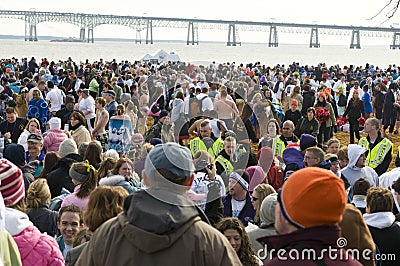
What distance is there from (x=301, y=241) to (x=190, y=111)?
2627 mm

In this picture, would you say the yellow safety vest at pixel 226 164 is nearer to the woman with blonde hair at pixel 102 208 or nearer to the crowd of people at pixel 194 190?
the crowd of people at pixel 194 190

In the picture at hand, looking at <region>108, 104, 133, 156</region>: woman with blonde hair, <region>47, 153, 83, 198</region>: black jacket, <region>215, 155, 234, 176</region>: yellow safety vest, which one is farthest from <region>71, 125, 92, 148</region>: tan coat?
<region>215, 155, 234, 176</region>: yellow safety vest

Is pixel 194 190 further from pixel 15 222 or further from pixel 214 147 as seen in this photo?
pixel 214 147

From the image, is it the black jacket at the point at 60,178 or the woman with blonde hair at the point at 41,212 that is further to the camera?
the black jacket at the point at 60,178

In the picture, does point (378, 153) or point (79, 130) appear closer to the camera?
point (378, 153)

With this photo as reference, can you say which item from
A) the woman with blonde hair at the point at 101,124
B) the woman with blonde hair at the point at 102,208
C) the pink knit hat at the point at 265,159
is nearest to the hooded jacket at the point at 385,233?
the woman with blonde hair at the point at 102,208

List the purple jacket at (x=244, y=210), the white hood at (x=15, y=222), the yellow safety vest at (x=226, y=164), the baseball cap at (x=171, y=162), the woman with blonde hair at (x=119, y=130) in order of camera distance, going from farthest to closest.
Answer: the woman with blonde hair at (x=119, y=130) → the purple jacket at (x=244, y=210) → the yellow safety vest at (x=226, y=164) → the white hood at (x=15, y=222) → the baseball cap at (x=171, y=162)

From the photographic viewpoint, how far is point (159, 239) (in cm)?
274

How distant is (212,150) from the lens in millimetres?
6617

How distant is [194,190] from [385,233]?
1.49 metres

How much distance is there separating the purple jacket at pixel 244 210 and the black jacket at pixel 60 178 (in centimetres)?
166

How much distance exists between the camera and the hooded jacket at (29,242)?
3.85 m

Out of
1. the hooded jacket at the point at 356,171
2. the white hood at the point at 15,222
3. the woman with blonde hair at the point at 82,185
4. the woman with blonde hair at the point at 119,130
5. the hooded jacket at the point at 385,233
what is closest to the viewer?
the white hood at the point at 15,222

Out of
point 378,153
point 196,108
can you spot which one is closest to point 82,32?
point 378,153
